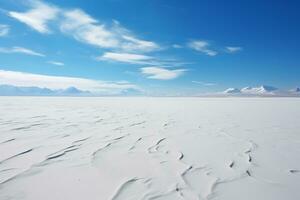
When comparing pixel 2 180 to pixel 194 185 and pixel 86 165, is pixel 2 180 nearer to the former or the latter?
pixel 86 165

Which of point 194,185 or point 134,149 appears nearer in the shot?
point 194,185

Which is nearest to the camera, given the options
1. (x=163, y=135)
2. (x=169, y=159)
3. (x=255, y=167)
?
(x=255, y=167)

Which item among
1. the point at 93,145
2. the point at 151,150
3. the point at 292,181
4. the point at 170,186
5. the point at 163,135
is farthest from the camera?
the point at 163,135

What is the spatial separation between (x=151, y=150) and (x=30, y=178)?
236cm

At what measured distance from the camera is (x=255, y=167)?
3.85 meters

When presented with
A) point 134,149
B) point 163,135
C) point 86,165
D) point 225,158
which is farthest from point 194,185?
point 163,135

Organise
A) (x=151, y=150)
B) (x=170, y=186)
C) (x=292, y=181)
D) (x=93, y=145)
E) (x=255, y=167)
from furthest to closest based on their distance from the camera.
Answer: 1. (x=93, y=145)
2. (x=151, y=150)
3. (x=255, y=167)
4. (x=292, y=181)
5. (x=170, y=186)

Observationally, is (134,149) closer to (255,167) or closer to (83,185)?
(83,185)

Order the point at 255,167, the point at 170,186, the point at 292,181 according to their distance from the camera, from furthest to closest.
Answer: the point at 255,167
the point at 292,181
the point at 170,186

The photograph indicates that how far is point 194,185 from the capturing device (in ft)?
10.1

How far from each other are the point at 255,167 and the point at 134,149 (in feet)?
7.74

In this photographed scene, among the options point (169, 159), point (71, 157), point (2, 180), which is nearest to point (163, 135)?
point (169, 159)

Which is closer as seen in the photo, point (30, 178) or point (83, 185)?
point (83, 185)

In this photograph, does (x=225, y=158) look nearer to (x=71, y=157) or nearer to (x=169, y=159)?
(x=169, y=159)
